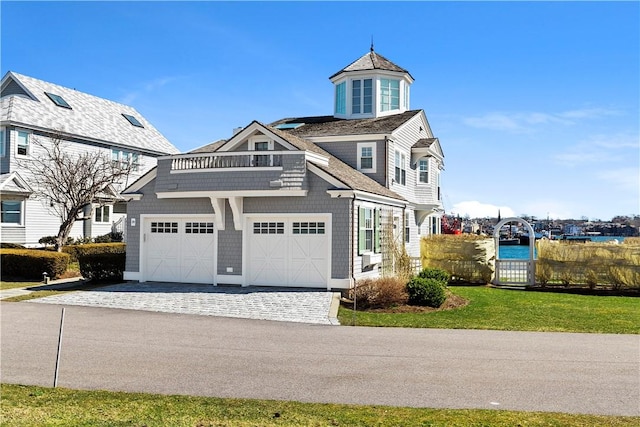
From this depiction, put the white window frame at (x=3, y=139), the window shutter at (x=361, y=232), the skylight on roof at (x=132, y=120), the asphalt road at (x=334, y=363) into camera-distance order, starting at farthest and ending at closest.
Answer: the skylight on roof at (x=132, y=120) → the white window frame at (x=3, y=139) → the window shutter at (x=361, y=232) → the asphalt road at (x=334, y=363)

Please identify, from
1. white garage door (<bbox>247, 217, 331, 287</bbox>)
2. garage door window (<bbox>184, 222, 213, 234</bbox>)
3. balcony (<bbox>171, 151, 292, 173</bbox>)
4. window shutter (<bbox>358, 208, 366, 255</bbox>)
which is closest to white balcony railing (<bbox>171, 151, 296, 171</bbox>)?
balcony (<bbox>171, 151, 292, 173</bbox>)

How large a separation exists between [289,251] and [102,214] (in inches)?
841

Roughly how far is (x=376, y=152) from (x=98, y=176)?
17381 millimetres

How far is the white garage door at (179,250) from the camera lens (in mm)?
21969

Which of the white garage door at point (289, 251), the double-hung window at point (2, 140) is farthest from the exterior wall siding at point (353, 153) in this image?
the double-hung window at point (2, 140)

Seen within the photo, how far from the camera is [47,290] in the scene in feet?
68.6

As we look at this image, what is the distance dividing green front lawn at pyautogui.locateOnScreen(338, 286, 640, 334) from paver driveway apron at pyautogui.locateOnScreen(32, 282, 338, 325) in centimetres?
117

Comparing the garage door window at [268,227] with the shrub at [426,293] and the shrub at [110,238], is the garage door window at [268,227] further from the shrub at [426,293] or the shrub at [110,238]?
the shrub at [110,238]

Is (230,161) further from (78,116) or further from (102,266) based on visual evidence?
(78,116)

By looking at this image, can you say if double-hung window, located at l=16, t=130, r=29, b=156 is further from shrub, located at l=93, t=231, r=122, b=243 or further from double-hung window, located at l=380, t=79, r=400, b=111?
double-hung window, located at l=380, t=79, r=400, b=111

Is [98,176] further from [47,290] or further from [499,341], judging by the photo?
[499,341]

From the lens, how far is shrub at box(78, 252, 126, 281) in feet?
76.4

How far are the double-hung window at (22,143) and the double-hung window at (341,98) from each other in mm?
17905

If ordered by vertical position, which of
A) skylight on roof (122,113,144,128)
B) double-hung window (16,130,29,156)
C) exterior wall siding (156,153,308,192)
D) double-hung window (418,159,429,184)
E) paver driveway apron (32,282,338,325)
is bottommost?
paver driveway apron (32,282,338,325)
